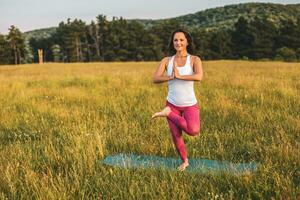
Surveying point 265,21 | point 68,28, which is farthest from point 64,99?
point 68,28

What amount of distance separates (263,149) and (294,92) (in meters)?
5.60

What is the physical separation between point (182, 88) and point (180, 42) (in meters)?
0.54

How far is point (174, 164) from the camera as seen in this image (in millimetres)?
5258

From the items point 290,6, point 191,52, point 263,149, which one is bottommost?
point 263,149

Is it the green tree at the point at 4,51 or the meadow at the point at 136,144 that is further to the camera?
the green tree at the point at 4,51

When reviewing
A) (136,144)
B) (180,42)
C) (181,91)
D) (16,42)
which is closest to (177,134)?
(181,91)

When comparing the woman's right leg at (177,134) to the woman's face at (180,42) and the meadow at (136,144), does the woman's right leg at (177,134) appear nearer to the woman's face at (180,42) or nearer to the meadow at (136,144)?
the meadow at (136,144)

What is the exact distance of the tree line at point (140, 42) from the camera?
6844 centimetres

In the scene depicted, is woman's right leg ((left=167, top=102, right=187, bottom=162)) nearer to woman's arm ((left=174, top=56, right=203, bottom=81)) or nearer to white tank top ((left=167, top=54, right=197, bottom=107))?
white tank top ((left=167, top=54, right=197, bottom=107))

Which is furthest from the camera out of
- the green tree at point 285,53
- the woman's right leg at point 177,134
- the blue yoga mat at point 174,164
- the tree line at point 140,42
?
the tree line at point 140,42

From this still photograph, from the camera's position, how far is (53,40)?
88.9 m

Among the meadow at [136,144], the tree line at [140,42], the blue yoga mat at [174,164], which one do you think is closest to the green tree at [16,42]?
the tree line at [140,42]

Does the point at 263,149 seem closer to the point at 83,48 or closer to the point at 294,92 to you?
the point at 294,92

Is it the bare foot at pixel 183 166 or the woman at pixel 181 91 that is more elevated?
the woman at pixel 181 91
